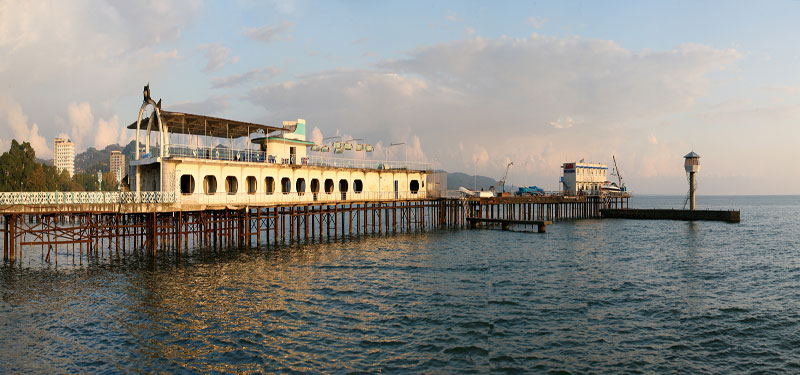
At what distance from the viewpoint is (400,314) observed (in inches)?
955

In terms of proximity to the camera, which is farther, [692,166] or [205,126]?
[692,166]

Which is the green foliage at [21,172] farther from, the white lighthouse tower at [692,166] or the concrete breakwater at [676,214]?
the white lighthouse tower at [692,166]

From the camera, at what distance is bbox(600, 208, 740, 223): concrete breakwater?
8838 centimetres

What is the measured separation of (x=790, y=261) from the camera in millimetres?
42938

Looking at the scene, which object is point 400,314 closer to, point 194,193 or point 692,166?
point 194,193

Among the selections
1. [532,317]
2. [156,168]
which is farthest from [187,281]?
[532,317]

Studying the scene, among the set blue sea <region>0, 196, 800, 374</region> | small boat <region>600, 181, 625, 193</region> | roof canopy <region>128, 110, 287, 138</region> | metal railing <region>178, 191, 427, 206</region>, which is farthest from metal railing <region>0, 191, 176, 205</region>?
small boat <region>600, 181, 625, 193</region>

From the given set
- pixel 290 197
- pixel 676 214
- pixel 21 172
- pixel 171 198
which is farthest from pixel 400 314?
pixel 21 172

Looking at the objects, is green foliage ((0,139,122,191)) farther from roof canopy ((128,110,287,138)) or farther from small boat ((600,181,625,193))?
small boat ((600,181,625,193))

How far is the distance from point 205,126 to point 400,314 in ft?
104

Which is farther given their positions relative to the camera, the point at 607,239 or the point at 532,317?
the point at 607,239

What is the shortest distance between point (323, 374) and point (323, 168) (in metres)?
41.5

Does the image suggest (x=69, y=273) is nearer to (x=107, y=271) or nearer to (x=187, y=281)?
(x=107, y=271)

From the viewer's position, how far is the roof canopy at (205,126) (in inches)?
1725
